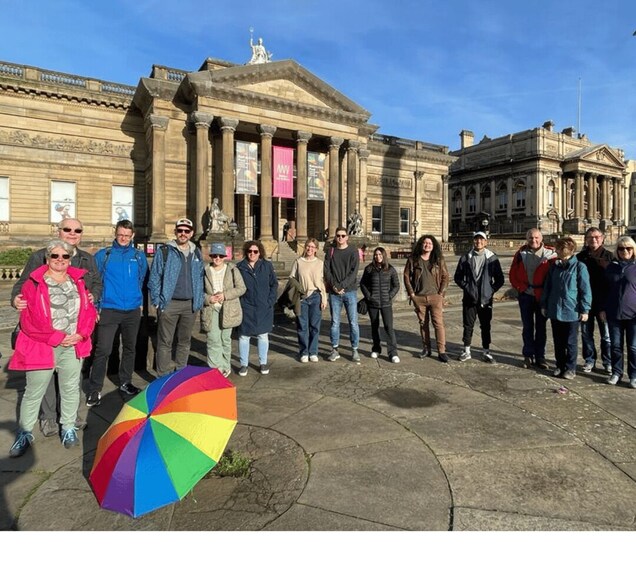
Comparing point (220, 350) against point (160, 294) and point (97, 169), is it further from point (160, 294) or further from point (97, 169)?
point (97, 169)

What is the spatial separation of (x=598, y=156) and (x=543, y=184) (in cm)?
1251

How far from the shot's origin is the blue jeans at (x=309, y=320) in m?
6.88

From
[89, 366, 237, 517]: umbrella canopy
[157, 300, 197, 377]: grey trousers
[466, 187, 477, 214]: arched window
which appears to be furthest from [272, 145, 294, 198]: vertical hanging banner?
[466, 187, 477, 214]: arched window

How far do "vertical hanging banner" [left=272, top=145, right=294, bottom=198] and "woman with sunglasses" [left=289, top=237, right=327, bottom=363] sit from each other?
22.1 m

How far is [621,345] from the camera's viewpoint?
19.3 feet

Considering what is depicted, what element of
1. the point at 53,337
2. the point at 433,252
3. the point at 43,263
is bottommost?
the point at 53,337

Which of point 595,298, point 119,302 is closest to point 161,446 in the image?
point 119,302

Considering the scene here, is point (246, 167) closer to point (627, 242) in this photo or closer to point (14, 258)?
point (14, 258)

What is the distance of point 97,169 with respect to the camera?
26484 mm

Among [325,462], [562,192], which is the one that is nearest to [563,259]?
[325,462]

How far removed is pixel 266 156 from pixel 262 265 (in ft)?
74.8

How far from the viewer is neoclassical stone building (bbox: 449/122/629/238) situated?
60.9 m

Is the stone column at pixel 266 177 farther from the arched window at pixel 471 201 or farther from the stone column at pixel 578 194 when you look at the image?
the stone column at pixel 578 194

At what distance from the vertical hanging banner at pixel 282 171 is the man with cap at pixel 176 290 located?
2352 centimetres
